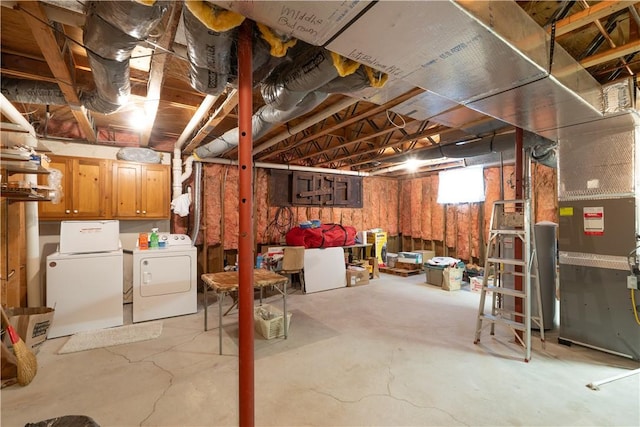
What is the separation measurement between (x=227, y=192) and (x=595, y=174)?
522 cm

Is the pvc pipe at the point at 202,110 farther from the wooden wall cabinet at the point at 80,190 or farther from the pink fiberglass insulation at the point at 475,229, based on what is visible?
the pink fiberglass insulation at the point at 475,229

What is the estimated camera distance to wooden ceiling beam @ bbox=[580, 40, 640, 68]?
1972mm

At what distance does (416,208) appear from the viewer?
7500 millimetres

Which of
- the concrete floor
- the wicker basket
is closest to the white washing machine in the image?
the concrete floor

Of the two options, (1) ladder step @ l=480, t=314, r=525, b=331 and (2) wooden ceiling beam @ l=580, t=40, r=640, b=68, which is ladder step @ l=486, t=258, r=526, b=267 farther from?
(2) wooden ceiling beam @ l=580, t=40, r=640, b=68

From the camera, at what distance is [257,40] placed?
1.60 metres

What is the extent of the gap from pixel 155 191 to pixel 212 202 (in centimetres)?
111

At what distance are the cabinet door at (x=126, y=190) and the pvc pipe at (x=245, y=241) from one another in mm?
3487

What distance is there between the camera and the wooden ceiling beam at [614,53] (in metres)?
1.97

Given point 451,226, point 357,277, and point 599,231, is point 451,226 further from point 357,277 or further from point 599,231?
point 599,231

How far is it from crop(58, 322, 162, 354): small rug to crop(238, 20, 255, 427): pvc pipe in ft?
7.44

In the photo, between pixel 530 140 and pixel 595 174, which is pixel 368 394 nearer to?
pixel 595 174

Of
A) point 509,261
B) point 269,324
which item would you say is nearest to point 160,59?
point 269,324

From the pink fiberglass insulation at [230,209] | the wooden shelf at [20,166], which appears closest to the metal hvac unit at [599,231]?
the wooden shelf at [20,166]
